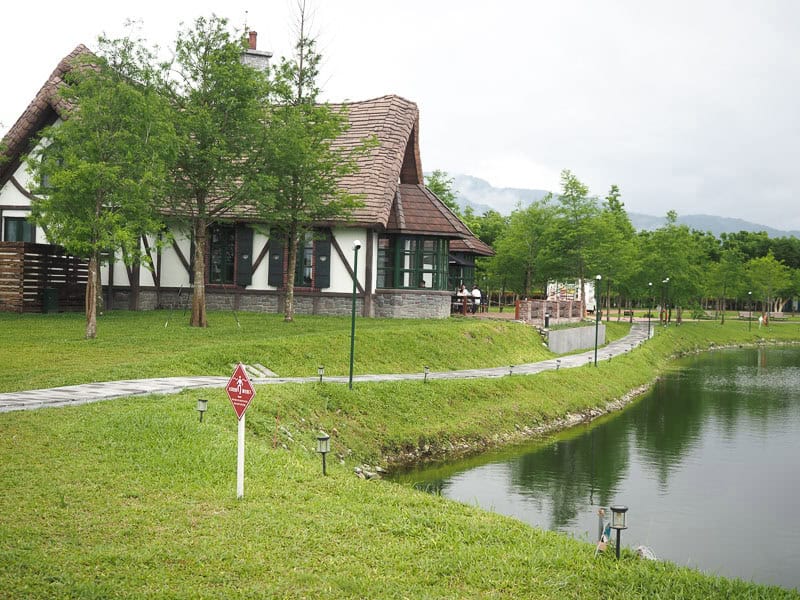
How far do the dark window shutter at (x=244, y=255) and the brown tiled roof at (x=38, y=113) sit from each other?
7.75m

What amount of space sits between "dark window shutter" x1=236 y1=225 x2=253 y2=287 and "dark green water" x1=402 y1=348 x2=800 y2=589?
47.2 feet

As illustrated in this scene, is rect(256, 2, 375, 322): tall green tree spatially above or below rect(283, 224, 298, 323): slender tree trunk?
above

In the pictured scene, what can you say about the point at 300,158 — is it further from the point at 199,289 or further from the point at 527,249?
the point at 527,249

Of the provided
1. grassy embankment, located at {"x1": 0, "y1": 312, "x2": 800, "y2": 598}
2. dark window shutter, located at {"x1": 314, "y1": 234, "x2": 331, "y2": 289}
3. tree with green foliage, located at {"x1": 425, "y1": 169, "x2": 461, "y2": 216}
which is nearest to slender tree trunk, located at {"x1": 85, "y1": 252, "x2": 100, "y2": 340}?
grassy embankment, located at {"x1": 0, "y1": 312, "x2": 800, "y2": 598}

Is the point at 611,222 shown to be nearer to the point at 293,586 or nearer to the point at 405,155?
the point at 405,155

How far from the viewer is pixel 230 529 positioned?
889 cm

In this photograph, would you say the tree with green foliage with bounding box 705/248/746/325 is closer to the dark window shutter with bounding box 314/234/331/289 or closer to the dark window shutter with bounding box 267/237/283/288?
the dark window shutter with bounding box 314/234/331/289

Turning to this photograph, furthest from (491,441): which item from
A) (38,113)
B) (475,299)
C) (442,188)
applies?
(442,188)

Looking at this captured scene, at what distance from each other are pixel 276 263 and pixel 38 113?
1007 cm

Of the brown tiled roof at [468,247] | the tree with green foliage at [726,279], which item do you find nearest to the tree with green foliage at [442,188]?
the brown tiled roof at [468,247]

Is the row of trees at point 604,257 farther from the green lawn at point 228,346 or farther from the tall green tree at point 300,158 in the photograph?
the tall green tree at point 300,158

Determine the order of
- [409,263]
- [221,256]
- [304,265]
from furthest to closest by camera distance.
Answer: [409,263]
[221,256]
[304,265]

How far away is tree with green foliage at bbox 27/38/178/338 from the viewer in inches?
856

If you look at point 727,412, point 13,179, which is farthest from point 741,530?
point 13,179
